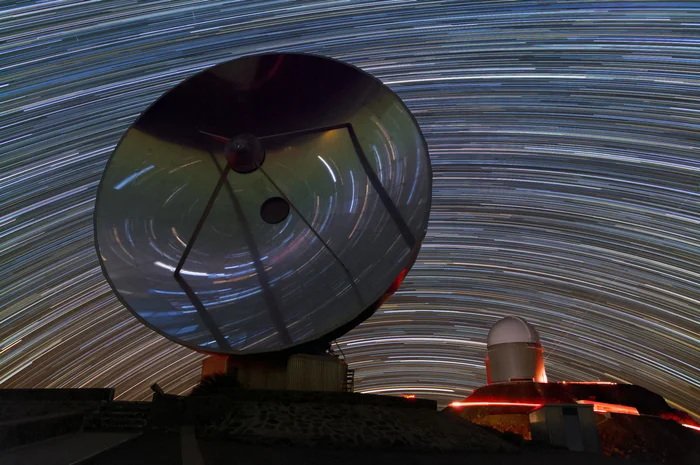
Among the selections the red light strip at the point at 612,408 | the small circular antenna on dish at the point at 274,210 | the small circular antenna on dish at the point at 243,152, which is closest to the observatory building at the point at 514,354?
the red light strip at the point at 612,408

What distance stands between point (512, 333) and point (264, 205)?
8.94 metres

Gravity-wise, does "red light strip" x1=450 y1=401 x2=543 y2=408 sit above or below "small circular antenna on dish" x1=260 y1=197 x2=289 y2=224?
below

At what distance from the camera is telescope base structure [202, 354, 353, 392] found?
7.96m

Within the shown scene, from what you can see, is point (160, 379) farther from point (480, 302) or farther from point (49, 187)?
point (480, 302)

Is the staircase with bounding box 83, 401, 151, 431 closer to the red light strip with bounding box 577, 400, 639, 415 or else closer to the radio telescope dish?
the radio telescope dish

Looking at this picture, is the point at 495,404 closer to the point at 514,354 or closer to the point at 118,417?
the point at 514,354

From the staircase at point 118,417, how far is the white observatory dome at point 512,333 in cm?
1081

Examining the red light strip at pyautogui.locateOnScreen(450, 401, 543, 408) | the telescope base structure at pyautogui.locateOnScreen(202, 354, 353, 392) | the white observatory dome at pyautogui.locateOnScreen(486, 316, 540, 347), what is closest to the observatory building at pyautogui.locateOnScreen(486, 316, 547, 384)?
the white observatory dome at pyautogui.locateOnScreen(486, 316, 540, 347)

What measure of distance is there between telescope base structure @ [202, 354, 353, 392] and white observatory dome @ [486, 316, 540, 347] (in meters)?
8.26

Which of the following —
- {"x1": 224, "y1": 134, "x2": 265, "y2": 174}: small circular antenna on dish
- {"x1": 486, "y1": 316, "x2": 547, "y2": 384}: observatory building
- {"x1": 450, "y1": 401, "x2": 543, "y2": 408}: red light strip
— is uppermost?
{"x1": 224, "y1": 134, "x2": 265, "y2": 174}: small circular antenna on dish

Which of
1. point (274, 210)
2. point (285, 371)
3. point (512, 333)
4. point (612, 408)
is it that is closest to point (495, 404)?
point (512, 333)

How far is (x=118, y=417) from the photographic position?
6930 millimetres

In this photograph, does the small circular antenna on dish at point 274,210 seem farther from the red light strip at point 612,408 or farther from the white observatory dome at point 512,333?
the white observatory dome at point 512,333

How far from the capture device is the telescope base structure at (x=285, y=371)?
26.1ft
